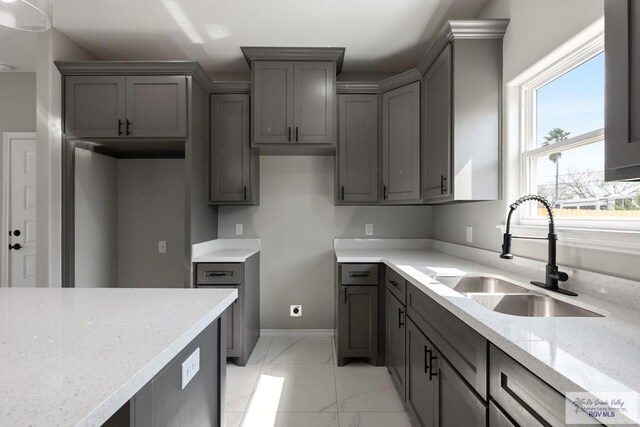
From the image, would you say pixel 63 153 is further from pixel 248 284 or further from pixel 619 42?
pixel 619 42

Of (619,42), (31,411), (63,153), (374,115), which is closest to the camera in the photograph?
(31,411)

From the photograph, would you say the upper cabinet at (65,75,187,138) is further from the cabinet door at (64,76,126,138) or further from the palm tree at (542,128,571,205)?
the palm tree at (542,128,571,205)

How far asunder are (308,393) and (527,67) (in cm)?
253

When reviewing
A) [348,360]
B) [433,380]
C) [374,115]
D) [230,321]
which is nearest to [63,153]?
[230,321]

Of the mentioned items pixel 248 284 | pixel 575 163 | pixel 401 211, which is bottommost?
pixel 248 284

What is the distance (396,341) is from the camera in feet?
7.21

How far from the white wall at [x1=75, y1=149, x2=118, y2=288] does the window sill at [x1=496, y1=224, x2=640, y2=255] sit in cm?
347

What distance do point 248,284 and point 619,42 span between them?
2631mm

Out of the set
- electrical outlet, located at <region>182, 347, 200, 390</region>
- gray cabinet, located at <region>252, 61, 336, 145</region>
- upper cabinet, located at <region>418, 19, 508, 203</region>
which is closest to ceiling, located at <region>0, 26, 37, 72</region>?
gray cabinet, located at <region>252, 61, 336, 145</region>

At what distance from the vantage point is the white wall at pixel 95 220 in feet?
8.87

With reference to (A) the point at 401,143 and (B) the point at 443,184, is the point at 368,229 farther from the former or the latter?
(B) the point at 443,184

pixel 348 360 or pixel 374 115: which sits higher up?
pixel 374 115

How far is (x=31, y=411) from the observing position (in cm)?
48

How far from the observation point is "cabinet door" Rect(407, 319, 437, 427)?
4.95 feet
